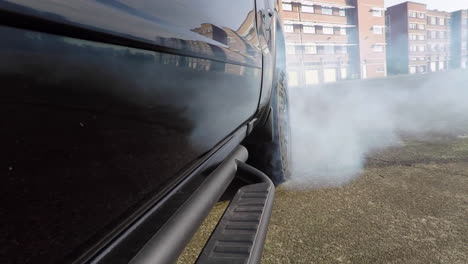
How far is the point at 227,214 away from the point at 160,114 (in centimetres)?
46

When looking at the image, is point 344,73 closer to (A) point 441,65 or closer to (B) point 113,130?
(A) point 441,65

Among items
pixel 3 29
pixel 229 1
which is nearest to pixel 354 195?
pixel 229 1

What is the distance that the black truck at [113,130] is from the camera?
0.32 m

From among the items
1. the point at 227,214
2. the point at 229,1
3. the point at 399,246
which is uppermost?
the point at 229,1

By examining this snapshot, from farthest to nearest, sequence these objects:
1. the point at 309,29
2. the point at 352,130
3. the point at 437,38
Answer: the point at 437,38 → the point at 309,29 → the point at 352,130

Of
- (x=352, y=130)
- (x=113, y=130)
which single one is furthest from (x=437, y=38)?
(x=113, y=130)

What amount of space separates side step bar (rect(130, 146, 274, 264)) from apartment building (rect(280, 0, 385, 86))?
3354 cm

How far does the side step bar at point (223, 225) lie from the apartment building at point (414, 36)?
2028 inches

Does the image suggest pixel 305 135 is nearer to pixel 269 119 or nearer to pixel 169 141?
pixel 269 119

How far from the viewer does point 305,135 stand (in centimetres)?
448

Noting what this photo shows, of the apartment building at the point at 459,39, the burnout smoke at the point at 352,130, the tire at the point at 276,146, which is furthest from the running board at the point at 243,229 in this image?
the apartment building at the point at 459,39

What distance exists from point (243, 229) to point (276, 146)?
4.68 feet

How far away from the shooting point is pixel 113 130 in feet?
1.44

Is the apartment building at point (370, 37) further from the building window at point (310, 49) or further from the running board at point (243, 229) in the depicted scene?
the running board at point (243, 229)
